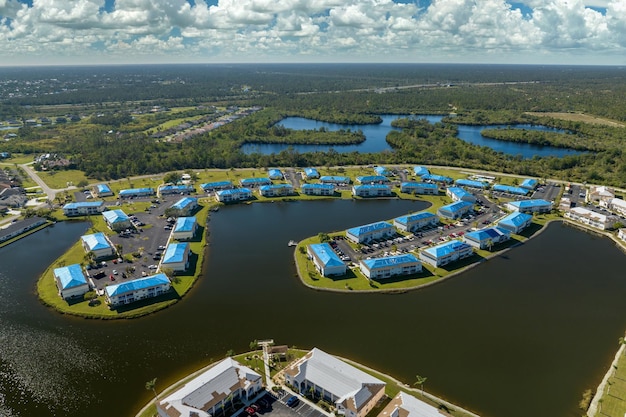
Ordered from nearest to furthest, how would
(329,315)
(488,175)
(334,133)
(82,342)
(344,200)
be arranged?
1. (82,342)
2. (329,315)
3. (344,200)
4. (488,175)
5. (334,133)

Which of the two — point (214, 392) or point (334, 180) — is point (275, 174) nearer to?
point (334, 180)

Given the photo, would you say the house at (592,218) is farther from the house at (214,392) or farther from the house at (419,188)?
the house at (214,392)

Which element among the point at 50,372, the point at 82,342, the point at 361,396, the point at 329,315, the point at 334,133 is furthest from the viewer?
the point at 334,133

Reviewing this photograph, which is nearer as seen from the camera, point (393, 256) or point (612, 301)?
point (612, 301)

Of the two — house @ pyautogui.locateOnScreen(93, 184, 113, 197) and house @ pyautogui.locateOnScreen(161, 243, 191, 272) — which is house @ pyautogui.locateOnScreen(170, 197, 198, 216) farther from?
house @ pyautogui.locateOnScreen(93, 184, 113, 197)

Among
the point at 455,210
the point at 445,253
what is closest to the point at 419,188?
the point at 455,210

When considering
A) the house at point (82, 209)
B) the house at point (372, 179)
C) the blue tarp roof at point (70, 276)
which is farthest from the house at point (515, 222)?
the house at point (82, 209)

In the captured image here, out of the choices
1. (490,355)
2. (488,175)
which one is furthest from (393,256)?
(488,175)

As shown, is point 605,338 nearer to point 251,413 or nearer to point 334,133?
point 251,413
